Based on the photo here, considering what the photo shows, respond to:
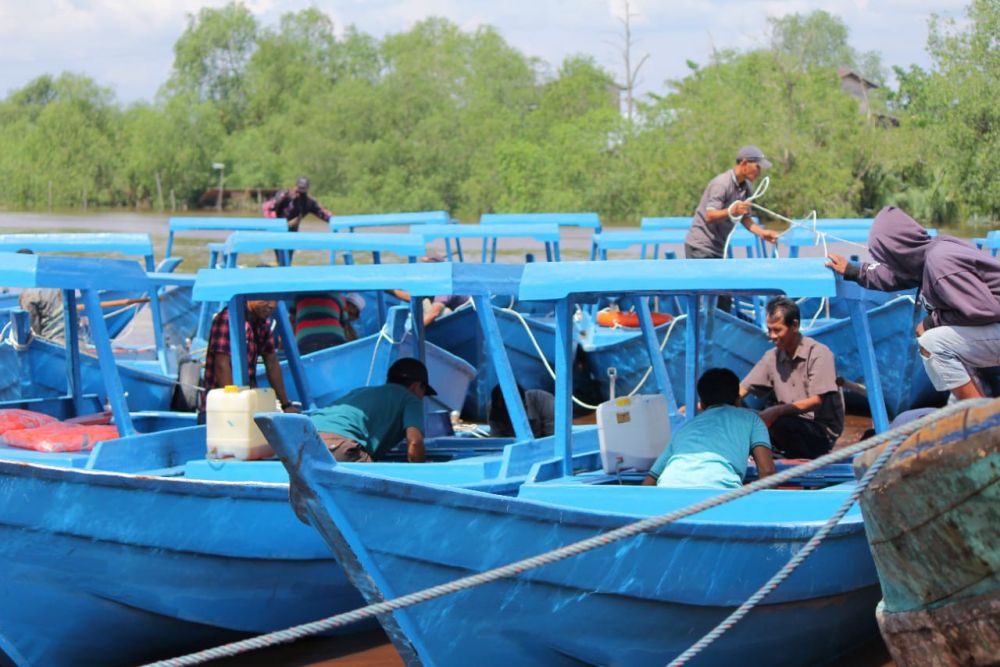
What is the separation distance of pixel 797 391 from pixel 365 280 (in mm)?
2708

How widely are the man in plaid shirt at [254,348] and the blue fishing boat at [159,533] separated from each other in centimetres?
80

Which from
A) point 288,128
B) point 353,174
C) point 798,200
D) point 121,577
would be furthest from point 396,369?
point 288,128

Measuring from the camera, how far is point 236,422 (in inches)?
289

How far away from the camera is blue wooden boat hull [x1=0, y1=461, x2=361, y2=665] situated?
6.47 m

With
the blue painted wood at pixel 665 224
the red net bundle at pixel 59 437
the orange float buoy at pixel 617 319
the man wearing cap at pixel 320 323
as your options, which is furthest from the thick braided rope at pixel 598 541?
the blue painted wood at pixel 665 224

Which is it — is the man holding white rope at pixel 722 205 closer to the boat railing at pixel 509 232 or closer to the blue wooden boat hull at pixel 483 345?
the blue wooden boat hull at pixel 483 345

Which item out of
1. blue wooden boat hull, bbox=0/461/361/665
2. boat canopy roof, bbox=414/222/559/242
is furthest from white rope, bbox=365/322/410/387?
blue wooden boat hull, bbox=0/461/361/665

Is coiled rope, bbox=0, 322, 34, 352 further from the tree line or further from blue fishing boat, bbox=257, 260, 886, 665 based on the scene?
the tree line

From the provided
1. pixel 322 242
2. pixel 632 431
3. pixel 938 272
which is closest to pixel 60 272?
pixel 632 431

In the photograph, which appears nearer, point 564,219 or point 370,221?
point 370,221

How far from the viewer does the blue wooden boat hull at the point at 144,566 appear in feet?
21.2

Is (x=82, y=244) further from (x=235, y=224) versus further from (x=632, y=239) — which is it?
(x=632, y=239)

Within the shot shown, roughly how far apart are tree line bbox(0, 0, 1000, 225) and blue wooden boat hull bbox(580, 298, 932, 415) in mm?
17630

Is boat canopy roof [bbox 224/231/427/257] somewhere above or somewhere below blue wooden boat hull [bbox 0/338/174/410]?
above
